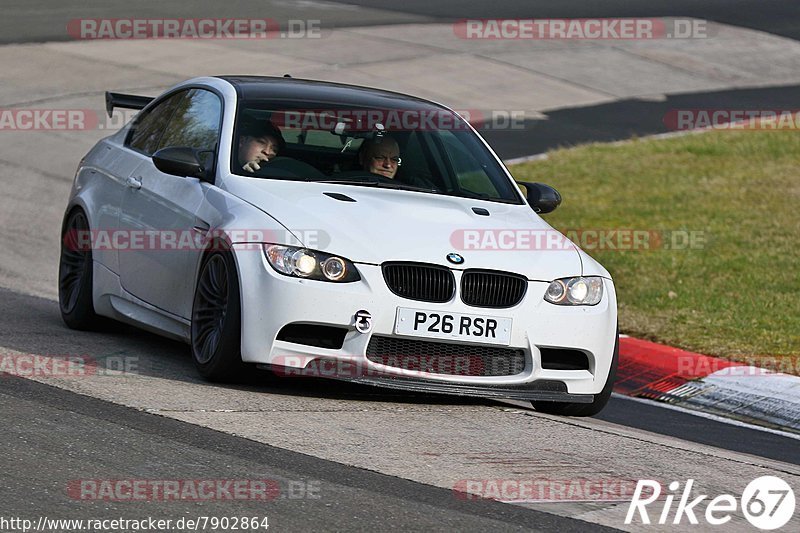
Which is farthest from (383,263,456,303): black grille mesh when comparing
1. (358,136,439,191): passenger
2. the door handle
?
the door handle

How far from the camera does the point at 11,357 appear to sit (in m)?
7.55

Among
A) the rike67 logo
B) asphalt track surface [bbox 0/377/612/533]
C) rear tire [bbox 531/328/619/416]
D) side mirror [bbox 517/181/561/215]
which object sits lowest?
rear tire [bbox 531/328/619/416]

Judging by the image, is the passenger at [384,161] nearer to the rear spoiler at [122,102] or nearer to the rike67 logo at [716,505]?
the rear spoiler at [122,102]

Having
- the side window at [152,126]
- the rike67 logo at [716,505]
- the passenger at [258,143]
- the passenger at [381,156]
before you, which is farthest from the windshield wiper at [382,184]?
the rike67 logo at [716,505]

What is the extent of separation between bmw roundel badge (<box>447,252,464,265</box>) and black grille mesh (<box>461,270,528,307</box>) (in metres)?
0.06

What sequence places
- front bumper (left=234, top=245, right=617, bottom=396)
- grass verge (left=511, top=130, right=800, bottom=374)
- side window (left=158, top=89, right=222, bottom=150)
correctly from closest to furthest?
Result: front bumper (left=234, top=245, right=617, bottom=396) < side window (left=158, top=89, right=222, bottom=150) < grass verge (left=511, top=130, right=800, bottom=374)

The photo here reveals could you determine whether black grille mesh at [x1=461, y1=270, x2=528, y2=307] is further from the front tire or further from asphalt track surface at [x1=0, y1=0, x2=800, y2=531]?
the front tire

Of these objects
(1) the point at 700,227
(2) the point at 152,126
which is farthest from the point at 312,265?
(1) the point at 700,227

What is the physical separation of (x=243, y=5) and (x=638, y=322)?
1923 centimetres

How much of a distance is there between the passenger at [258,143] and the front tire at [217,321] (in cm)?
72

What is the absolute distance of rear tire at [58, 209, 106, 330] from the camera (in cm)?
888

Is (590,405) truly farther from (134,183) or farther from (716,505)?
(134,183)

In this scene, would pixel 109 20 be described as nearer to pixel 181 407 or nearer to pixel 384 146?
pixel 384 146

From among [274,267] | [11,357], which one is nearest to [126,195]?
[11,357]
